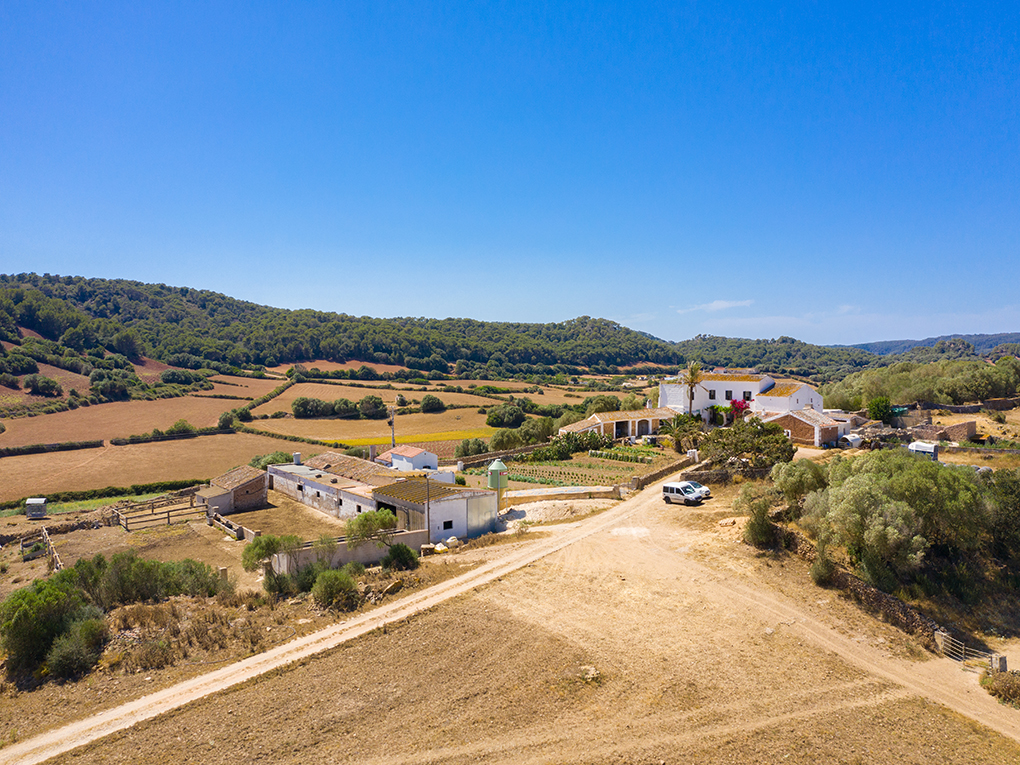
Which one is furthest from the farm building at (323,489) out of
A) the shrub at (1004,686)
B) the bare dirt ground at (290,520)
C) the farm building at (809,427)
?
the farm building at (809,427)

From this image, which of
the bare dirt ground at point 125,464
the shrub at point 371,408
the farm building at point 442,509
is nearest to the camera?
the farm building at point 442,509

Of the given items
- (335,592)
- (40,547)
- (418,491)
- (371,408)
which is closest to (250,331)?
(371,408)

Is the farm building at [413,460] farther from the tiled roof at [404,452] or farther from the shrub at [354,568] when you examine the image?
the shrub at [354,568]

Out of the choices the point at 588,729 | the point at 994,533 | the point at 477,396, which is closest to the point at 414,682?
the point at 588,729

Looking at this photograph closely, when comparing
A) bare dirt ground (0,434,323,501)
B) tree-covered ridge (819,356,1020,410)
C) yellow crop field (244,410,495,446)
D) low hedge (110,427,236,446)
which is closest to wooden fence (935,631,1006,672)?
tree-covered ridge (819,356,1020,410)

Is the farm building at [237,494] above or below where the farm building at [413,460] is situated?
below

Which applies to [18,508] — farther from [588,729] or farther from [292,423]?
[588,729]

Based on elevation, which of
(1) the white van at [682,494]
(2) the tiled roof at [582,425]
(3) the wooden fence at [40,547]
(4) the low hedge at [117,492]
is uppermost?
(2) the tiled roof at [582,425]

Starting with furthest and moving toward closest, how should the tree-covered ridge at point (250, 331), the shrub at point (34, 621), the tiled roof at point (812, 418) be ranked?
the tree-covered ridge at point (250, 331), the tiled roof at point (812, 418), the shrub at point (34, 621)
